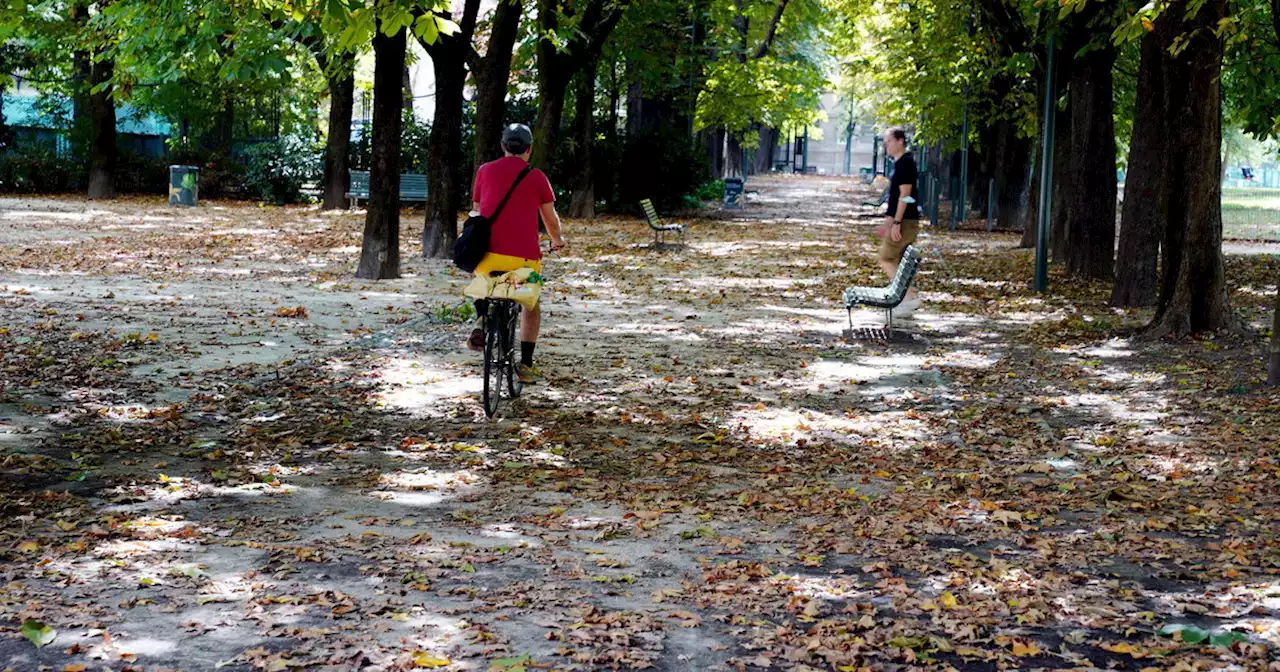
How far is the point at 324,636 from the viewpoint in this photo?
5230mm

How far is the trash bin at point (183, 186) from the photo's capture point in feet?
119

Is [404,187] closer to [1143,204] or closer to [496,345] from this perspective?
[1143,204]

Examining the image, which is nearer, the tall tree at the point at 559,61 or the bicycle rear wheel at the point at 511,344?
the bicycle rear wheel at the point at 511,344

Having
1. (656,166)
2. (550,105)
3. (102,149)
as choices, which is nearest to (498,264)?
(550,105)

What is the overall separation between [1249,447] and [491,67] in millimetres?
15952

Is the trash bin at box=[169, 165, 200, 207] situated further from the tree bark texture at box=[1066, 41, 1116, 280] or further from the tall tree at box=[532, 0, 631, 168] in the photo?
the tree bark texture at box=[1066, 41, 1116, 280]

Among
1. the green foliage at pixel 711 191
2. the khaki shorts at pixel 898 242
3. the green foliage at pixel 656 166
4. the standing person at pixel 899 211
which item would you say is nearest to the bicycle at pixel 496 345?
the standing person at pixel 899 211

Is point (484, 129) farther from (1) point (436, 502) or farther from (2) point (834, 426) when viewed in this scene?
(1) point (436, 502)

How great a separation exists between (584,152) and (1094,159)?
17.5m

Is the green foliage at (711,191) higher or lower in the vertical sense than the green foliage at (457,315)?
higher

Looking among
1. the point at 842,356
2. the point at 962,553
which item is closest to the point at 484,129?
the point at 842,356

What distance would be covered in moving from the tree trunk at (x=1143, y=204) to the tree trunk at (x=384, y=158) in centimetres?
840

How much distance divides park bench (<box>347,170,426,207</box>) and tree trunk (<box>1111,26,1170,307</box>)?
74.5 ft

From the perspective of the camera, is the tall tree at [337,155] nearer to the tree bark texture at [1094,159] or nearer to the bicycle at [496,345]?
the tree bark texture at [1094,159]
